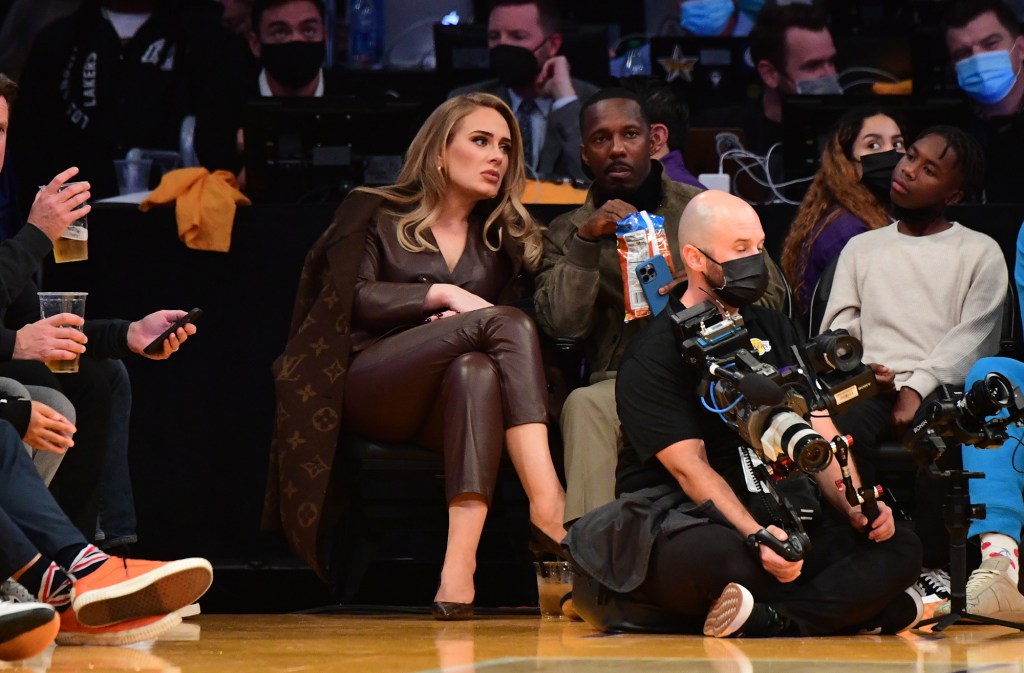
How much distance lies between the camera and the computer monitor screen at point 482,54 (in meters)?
5.93

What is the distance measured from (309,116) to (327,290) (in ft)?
3.23

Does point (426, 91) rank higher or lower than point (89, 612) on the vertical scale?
higher

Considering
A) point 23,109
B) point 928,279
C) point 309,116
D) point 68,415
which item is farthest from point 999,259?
point 23,109

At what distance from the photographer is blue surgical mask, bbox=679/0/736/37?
717cm

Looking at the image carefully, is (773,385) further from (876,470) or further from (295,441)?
(295,441)

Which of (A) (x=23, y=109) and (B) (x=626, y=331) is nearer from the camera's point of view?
(B) (x=626, y=331)

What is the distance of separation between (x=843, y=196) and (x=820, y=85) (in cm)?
213

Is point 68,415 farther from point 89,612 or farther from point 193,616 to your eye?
point 89,612

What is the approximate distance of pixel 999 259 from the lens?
156 inches

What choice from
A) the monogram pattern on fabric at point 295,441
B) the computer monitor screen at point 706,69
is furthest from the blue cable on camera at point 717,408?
the computer monitor screen at point 706,69

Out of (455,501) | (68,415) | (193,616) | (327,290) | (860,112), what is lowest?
(193,616)

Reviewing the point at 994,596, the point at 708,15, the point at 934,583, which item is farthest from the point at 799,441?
the point at 708,15

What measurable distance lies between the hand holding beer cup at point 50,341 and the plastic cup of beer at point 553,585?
1185mm

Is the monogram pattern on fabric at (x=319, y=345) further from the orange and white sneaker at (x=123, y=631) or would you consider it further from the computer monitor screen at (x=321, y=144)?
the orange and white sneaker at (x=123, y=631)
